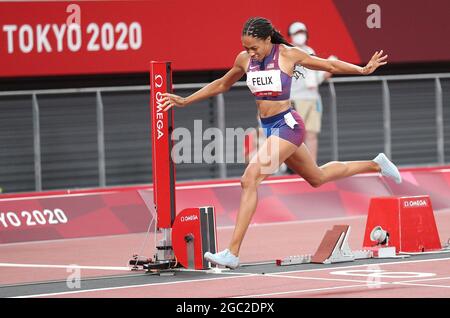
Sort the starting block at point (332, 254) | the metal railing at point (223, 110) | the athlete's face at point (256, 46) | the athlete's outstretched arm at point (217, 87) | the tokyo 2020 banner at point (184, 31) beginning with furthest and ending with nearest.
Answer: the tokyo 2020 banner at point (184, 31) → the metal railing at point (223, 110) → the starting block at point (332, 254) → the athlete's outstretched arm at point (217, 87) → the athlete's face at point (256, 46)

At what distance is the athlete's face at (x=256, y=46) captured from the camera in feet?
46.2

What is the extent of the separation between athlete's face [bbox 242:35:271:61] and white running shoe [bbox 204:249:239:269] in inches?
80.8

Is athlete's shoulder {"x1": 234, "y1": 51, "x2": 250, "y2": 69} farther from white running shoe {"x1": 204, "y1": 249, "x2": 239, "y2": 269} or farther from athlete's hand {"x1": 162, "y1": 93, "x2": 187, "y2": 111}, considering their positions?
white running shoe {"x1": 204, "y1": 249, "x2": 239, "y2": 269}

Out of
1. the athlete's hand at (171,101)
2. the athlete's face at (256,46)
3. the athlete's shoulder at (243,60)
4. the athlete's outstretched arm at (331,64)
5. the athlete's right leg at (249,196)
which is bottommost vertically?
the athlete's right leg at (249,196)

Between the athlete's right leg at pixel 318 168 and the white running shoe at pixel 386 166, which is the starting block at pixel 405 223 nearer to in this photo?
the white running shoe at pixel 386 166

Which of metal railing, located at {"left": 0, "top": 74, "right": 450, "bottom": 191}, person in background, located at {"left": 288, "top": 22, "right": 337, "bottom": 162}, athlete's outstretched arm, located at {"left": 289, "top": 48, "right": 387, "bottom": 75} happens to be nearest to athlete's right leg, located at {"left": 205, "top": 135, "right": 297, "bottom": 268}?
athlete's outstretched arm, located at {"left": 289, "top": 48, "right": 387, "bottom": 75}

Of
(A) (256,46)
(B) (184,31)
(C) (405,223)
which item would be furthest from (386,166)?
(B) (184,31)

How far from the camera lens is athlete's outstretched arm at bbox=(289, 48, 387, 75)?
1383cm

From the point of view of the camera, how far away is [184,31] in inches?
888

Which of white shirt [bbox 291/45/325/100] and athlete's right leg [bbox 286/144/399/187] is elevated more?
white shirt [bbox 291/45/325/100]

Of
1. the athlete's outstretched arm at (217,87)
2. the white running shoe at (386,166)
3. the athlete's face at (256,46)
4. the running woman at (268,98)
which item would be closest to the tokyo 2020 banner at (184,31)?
the athlete's outstretched arm at (217,87)

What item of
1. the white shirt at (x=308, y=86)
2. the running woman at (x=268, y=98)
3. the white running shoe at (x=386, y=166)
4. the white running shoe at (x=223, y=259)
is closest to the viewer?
the white running shoe at (x=223, y=259)

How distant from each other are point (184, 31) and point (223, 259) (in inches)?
365

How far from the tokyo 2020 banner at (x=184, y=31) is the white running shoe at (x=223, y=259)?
8131mm
